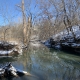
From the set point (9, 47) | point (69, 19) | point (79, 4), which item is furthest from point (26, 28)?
point (9, 47)

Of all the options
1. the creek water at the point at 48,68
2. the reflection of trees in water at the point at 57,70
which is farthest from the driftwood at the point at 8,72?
the reflection of trees in water at the point at 57,70

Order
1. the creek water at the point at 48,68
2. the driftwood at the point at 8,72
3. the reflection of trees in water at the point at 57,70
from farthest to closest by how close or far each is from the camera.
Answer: the reflection of trees in water at the point at 57,70
the creek water at the point at 48,68
the driftwood at the point at 8,72

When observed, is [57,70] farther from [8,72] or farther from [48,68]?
[8,72]

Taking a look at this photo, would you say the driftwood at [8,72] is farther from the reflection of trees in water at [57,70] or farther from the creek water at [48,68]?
the reflection of trees in water at [57,70]

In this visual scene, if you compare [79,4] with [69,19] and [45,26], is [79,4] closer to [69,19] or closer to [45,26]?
[69,19]

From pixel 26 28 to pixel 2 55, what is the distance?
60.2 feet

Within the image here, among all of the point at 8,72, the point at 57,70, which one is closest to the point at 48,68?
the point at 57,70

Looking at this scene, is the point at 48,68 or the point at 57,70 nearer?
the point at 57,70

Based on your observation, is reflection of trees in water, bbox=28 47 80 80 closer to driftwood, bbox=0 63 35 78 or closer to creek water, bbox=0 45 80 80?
creek water, bbox=0 45 80 80

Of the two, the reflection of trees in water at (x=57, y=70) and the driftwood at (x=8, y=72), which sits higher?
the driftwood at (x=8, y=72)

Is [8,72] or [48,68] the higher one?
[8,72]

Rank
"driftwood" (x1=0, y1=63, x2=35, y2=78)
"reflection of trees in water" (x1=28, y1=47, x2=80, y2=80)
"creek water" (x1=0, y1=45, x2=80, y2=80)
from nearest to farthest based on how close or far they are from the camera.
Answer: "driftwood" (x1=0, y1=63, x2=35, y2=78)
"creek water" (x1=0, y1=45, x2=80, y2=80)
"reflection of trees in water" (x1=28, y1=47, x2=80, y2=80)

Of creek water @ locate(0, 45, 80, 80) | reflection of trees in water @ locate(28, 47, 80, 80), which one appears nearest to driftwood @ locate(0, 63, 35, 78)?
creek water @ locate(0, 45, 80, 80)

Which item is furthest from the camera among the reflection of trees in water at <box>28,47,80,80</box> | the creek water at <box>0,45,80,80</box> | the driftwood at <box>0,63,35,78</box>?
the reflection of trees in water at <box>28,47,80,80</box>
